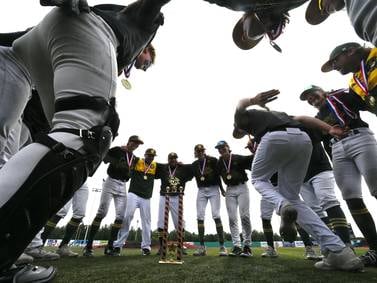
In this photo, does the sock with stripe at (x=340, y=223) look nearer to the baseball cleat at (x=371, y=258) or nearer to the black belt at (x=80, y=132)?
the baseball cleat at (x=371, y=258)

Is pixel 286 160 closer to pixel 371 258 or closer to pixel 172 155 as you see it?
pixel 371 258

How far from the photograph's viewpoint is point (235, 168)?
7.04m

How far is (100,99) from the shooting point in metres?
1.03

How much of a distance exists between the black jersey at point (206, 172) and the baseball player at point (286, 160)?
397cm

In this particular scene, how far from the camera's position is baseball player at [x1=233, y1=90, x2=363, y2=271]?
284 cm

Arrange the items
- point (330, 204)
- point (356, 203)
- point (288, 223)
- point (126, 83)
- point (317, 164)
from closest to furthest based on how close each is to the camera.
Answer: point (126, 83)
point (288, 223)
point (356, 203)
point (330, 204)
point (317, 164)

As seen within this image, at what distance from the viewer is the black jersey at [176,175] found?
773 centimetres

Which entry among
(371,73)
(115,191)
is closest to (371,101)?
(371,73)

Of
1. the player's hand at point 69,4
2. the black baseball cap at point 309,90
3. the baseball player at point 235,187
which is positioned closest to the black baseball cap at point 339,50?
the black baseball cap at point 309,90

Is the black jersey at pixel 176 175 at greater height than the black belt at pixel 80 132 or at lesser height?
greater

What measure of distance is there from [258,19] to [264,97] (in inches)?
60.3

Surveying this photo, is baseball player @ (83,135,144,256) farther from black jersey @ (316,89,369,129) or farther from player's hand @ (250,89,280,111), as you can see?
black jersey @ (316,89,369,129)

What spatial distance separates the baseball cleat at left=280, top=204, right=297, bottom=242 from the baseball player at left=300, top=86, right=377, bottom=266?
111 cm

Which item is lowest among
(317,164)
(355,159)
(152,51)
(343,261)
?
(343,261)
